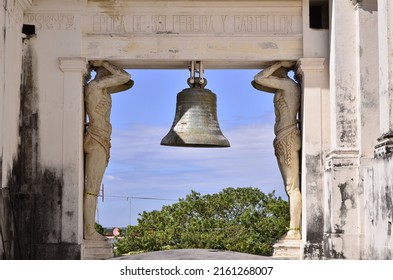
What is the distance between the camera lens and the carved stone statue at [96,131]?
13727 millimetres

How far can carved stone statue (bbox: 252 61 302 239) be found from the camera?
45.1ft

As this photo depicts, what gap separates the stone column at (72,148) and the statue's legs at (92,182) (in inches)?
10.8

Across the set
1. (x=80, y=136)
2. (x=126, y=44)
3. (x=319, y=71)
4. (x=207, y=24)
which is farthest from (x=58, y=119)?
(x=319, y=71)

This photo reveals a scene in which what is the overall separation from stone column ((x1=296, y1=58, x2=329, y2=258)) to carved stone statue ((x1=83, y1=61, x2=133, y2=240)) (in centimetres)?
264

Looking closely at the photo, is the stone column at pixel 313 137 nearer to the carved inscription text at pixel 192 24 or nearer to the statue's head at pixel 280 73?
the statue's head at pixel 280 73

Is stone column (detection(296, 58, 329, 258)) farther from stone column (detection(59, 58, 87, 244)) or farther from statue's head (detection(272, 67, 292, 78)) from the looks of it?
stone column (detection(59, 58, 87, 244))

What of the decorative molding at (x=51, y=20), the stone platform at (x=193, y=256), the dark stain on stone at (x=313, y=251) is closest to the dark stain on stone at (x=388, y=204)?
the stone platform at (x=193, y=256)

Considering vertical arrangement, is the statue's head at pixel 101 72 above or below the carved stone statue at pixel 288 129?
above

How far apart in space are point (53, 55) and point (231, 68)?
8.63 ft

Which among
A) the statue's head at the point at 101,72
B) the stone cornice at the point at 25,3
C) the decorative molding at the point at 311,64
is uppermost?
the stone cornice at the point at 25,3

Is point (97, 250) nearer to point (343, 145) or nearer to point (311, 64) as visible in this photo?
point (343, 145)

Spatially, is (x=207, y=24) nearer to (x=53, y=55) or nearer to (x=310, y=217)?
(x=53, y=55)

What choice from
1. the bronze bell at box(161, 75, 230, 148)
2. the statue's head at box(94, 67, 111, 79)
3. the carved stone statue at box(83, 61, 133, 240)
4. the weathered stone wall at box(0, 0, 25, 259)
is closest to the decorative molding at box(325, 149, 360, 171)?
the bronze bell at box(161, 75, 230, 148)

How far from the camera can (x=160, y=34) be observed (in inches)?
532
